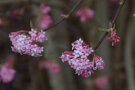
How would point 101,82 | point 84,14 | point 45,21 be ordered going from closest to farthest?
point 45,21 → point 84,14 → point 101,82

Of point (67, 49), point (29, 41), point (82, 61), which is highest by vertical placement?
point (67, 49)

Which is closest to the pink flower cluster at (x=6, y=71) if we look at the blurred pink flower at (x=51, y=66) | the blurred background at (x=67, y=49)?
the blurred background at (x=67, y=49)

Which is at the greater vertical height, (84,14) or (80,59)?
(84,14)

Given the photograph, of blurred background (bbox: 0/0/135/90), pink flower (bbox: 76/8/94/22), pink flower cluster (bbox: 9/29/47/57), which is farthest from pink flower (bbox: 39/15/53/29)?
A: pink flower cluster (bbox: 9/29/47/57)

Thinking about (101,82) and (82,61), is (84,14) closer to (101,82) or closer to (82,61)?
(101,82)

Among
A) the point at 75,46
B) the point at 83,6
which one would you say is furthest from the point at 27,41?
the point at 83,6

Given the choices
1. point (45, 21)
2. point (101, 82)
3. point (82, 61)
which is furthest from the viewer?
point (101, 82)

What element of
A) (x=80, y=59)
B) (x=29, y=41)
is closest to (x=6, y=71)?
(x=29, y=41)

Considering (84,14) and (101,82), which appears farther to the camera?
(101,82)

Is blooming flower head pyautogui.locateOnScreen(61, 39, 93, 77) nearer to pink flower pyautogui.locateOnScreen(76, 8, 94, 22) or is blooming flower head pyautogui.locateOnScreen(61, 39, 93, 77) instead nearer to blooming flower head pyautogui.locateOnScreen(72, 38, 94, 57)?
blooming flower head pyautogui.locateOnScreen(72, 38, 94, 57)
